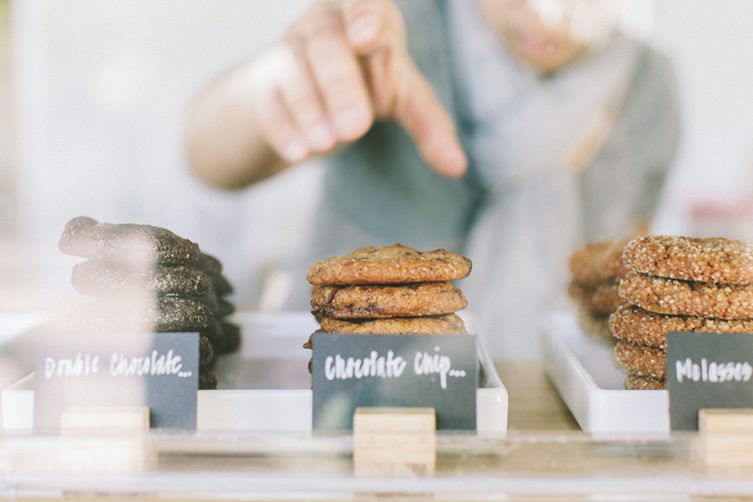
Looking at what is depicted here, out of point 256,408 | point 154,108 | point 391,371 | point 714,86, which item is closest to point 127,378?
point 256,408

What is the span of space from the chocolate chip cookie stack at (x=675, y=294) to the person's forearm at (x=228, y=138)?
52.9 inches

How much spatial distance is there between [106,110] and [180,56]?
0.31 m

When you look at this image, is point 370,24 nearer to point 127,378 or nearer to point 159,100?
point 159,100

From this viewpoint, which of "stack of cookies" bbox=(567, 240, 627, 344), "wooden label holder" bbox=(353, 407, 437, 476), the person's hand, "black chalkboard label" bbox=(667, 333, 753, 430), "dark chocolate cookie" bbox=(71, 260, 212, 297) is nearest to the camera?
"wooden label holder" bbox=(353, 407, 437, 476)

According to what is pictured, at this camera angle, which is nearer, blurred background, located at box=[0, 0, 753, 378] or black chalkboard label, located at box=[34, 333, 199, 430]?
black chalkboard label, located at box=[34, 333, 199, 430]

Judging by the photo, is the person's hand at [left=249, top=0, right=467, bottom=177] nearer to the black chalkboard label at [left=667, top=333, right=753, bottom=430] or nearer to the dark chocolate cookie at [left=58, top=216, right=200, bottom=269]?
the dark chocolate cookie at [left=58, top=216, right=200, bottom=269]

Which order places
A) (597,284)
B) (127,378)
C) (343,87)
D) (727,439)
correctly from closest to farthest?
(727,439) < (127,378) < (597,284) < (343,87)

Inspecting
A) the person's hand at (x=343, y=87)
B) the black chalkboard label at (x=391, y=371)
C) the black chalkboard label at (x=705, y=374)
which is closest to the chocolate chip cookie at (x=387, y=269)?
the black chalkboard label at (x=391, y=371)

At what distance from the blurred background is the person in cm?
7

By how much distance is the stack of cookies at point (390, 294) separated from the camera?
4.68 ft

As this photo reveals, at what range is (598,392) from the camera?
1.40 m

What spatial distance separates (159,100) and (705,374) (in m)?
1.93

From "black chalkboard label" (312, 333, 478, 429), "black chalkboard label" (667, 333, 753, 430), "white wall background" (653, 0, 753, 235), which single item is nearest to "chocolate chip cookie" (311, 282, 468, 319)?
"black chalkboard label" (312, 333, 478, 429)

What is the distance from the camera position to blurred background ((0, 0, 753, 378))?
2428mm
